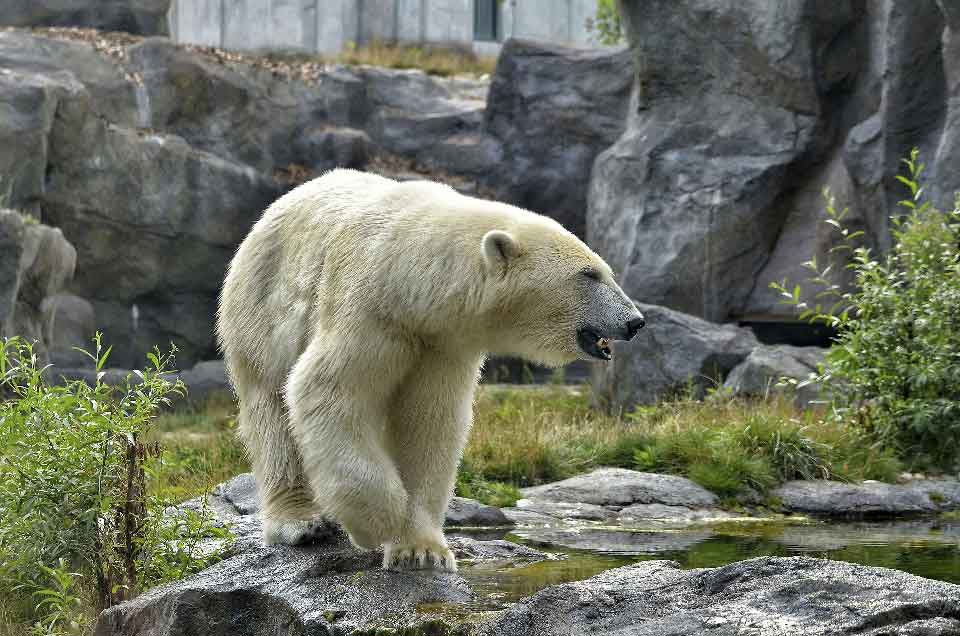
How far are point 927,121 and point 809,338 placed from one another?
13.6 feet

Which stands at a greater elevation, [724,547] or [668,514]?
[724,547]

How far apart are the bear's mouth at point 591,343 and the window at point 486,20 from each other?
2348 centimetres

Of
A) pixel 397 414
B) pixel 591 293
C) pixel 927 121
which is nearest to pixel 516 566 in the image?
pixel 397 414

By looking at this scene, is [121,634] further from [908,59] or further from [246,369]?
[908,59]

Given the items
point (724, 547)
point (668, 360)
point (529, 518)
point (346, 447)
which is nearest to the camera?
point (346, 447)

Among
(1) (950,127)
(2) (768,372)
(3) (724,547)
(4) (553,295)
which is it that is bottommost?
(2) (768,372)

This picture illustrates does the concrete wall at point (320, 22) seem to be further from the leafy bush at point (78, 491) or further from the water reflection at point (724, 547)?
the leafy bush at point (78, 491)

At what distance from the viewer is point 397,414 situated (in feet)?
14.1

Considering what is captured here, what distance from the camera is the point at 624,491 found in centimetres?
721

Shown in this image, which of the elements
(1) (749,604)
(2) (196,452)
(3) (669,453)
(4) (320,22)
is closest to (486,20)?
(4) (320,22)

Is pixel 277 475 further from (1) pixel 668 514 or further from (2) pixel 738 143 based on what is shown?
(2) pixel 738 143

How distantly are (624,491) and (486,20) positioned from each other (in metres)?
21.2

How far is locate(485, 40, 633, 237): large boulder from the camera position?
17422mm

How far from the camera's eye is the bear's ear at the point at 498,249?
400 centimetres
